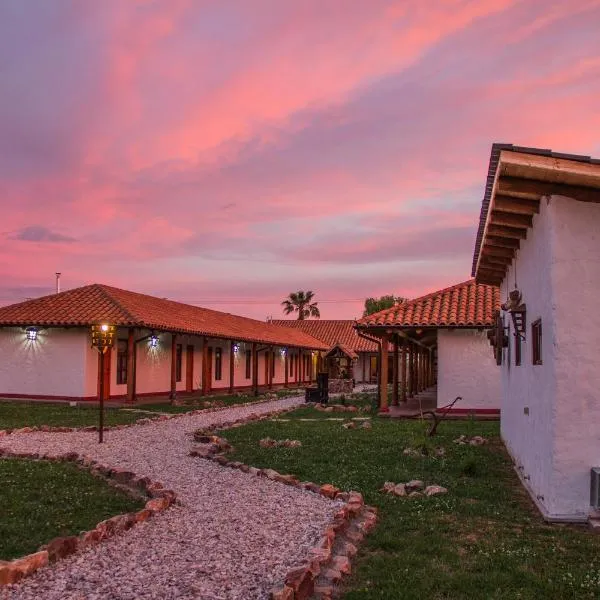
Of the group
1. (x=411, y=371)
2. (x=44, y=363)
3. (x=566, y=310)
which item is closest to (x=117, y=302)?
(x=44, y=363)

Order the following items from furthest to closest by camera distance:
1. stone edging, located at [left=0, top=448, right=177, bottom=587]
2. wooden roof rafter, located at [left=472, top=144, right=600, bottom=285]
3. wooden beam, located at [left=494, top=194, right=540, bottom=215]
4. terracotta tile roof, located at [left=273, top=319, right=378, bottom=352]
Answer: terracotta tile roof, located at [left=273, top=319, right=378, bottom=352] → wooden beam, located at [left=494, top=194, right=540, bottom=215] → wooden roof rafter, located at [left=472, top=144, right=600, bottom=285] → stone edging, located at [left=0, top=448, right=177, bottom=587]

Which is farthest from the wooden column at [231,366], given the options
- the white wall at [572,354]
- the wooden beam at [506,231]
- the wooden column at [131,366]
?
the white wall at [572,354]

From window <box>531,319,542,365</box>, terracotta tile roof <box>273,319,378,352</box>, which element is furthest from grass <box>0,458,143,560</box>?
terracotta tile roof <box>273,319,378,352</box>

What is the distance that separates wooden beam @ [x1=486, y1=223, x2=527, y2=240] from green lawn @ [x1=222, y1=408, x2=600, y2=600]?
3305mm

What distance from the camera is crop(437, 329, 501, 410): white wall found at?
66.4 feet

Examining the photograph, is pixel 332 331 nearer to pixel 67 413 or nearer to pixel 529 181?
pixel 67 413

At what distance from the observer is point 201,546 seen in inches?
240

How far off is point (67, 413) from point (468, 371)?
11739 mm

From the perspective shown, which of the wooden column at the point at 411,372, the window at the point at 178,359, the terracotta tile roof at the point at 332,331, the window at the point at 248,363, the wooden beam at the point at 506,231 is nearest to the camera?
the wooden beam at the point at 506,231

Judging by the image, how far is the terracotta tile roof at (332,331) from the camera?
52.3 meters

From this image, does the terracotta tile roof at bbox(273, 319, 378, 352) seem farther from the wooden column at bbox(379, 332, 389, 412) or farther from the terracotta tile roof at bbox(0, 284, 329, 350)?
the wooden column at bbox(379, 332, 389, 412)

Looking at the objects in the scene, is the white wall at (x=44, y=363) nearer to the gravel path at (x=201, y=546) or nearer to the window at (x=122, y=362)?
the window at (x=122, y=362)

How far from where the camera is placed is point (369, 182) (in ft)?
59.9

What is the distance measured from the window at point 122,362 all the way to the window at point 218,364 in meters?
8.23
